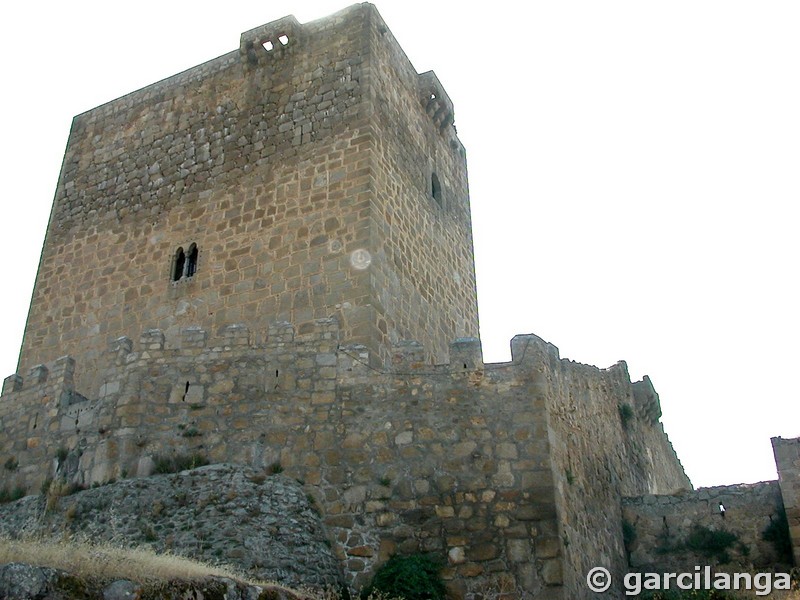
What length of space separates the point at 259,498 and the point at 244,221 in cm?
602

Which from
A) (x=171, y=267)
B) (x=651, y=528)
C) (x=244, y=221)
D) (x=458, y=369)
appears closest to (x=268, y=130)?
(x=244, y=221)

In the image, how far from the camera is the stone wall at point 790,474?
38.7 feet

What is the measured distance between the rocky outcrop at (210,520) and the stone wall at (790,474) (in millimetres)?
5993

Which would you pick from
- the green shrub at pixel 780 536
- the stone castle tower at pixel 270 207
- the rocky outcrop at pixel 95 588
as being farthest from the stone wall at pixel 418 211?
the rocky outcrop at pixel 95 588

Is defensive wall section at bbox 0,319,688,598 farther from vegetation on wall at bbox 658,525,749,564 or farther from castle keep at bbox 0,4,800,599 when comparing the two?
vegetation on wall at bbox 658,525,749,564

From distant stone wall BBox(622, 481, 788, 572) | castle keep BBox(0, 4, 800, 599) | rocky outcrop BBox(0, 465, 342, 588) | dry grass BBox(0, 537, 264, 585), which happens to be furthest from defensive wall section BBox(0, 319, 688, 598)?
dry grass BBox(0, 537, 264, 585)

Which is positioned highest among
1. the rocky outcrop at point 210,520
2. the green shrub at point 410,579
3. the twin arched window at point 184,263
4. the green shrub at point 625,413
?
the twin arched window at point 184,263

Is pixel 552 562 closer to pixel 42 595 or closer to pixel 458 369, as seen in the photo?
pixel 458 369

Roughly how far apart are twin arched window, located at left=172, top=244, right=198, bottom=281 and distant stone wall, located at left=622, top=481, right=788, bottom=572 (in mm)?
8040

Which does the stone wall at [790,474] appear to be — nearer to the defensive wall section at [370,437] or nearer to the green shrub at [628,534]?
the green shrub at [628,534]

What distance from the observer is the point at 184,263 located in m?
15.6

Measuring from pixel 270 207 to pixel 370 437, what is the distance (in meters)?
5.40

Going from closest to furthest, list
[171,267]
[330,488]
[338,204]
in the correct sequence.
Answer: [330,488] < [338,204] < [171,267]

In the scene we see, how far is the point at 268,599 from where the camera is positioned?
22.7ft
